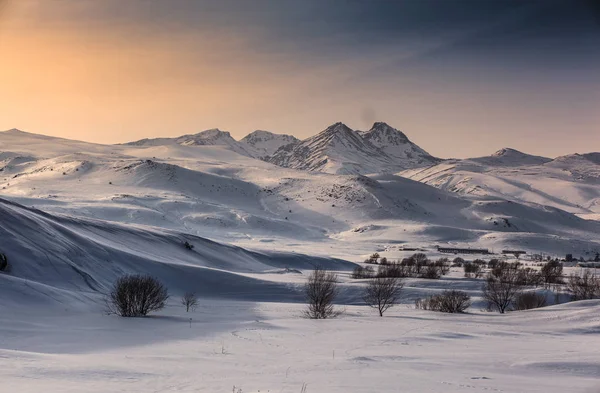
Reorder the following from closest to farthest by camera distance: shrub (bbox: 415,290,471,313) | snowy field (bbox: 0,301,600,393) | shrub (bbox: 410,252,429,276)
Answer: snowy field (bbox: 0,301,600,393) → shrub (bbox: 415,290,471,313) → shrub (bbox: 410,252,429,276)

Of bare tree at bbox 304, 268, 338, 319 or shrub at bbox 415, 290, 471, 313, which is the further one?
shrub at bbox 415, 290, 471, 313

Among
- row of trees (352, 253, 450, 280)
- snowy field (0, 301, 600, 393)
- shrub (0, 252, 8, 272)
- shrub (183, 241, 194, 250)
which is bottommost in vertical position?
snowy field (0, 301, 600, 393)

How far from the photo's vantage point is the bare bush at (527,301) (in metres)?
50.5

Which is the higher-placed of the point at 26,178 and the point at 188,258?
the point at 26,178

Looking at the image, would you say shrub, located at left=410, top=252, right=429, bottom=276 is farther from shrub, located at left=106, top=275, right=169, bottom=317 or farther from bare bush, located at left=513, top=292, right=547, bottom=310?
shrub, located at left=106, top=275, right=169, bottom=317

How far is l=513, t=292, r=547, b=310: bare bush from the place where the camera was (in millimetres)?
50531

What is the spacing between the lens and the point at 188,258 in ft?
222

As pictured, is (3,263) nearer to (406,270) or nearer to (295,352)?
(295,352)

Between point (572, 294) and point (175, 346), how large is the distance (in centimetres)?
4777

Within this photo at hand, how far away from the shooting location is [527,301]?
2005 inches

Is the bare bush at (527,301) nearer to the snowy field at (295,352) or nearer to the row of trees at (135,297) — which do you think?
the snowy field at (295,352)

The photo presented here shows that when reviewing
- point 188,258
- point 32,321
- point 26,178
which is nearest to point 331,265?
point 188,258

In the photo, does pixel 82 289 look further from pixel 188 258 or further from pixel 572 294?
pixel 572 294

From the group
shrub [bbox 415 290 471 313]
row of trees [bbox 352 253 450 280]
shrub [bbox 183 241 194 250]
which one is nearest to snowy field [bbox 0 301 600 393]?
shrub [bbox 415 290 471 313]
